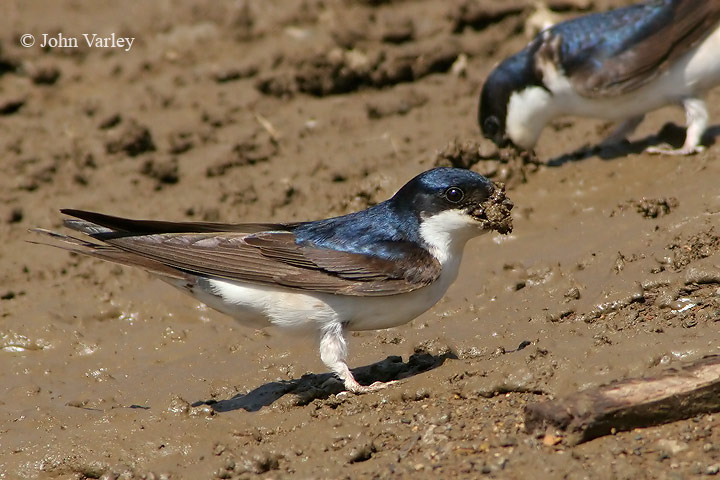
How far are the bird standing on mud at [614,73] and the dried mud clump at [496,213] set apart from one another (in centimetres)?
252

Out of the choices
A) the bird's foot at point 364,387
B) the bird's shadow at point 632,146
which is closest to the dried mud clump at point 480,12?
the bird's shadow at point 632,146

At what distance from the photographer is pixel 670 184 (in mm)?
6586

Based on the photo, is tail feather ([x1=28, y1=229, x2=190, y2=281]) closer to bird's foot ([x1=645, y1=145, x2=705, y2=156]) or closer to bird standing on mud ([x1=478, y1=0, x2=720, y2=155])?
bird standing on mud ([x1=478, y1=0, x2=720, y2=155])

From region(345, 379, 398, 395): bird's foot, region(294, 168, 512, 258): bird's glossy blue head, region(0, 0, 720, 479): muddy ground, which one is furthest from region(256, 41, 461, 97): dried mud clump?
region(345, 379, 398, 395): bird's foot

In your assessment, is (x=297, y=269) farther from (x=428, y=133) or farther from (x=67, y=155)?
(x=67, y=155)

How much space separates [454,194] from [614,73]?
9.46ft

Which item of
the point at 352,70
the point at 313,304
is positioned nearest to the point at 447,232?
the point at 313,304

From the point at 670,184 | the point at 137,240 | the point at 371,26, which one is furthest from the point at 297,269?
the point at 371,26

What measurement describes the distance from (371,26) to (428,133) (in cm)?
169

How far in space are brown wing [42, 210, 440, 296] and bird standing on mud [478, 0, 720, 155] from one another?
283cm

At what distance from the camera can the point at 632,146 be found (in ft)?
24.3

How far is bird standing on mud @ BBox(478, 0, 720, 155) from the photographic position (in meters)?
7.21

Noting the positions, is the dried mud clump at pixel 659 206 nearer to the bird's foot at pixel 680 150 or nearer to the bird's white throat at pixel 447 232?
the bird's foot at pixel 680 150

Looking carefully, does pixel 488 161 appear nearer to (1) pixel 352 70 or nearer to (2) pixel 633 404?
(1) pixel 352 70
